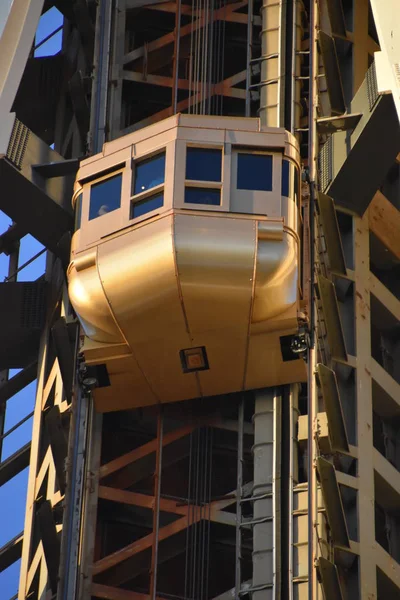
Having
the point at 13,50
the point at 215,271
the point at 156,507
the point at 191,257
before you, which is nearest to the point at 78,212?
the point at 191,257

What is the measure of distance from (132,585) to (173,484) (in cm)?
208

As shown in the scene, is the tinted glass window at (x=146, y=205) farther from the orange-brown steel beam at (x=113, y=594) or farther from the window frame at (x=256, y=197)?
the orange-brown steel beam at (x=113, y=594)

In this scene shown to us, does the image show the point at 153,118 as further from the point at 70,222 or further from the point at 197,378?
the point at 197,378

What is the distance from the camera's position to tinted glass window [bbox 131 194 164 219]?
35031mm

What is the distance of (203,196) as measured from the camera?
3497cm

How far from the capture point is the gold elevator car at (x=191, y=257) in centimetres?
3406

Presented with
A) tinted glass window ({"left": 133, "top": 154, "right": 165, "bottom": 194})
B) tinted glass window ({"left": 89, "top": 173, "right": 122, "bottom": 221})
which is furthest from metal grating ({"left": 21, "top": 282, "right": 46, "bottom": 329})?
tinted glass window ({"left": 133, "top": 154, "right": 165, "bottom": 194})

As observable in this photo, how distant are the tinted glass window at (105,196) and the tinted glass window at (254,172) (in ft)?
7.38

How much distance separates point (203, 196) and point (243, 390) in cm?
415

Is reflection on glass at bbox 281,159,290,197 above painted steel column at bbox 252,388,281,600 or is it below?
above

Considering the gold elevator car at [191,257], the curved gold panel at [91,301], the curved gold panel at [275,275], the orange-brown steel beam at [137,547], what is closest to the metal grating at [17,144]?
the gold elevator car at [191,257]

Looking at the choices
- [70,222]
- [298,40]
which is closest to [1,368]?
[70,222]

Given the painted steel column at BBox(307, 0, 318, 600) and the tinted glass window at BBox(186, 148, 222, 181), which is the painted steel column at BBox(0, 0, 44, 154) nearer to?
the tinted glass window at BBox(186, 148, 222, 181)

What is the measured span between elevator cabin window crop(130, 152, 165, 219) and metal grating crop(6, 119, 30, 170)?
3.67 metres
